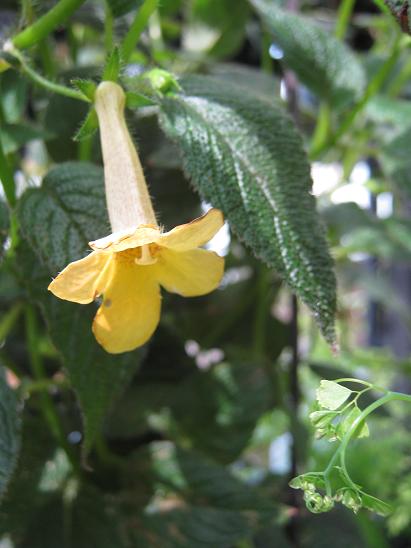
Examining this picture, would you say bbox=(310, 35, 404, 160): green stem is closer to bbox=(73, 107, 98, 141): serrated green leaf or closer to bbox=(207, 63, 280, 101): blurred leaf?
bbox=(207, 63, 280, 101): blurred leaf

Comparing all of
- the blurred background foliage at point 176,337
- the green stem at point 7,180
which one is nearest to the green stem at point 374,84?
the blurred background foliage at point 176,337

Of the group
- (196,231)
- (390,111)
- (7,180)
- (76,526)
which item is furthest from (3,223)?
(390,111)

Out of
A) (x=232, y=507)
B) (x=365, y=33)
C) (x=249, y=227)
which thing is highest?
(x=249, y=227)

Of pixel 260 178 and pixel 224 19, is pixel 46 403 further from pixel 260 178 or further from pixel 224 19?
pixel 224 19

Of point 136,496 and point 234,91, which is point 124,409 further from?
point 234,91

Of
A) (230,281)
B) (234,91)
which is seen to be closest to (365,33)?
(230,281)

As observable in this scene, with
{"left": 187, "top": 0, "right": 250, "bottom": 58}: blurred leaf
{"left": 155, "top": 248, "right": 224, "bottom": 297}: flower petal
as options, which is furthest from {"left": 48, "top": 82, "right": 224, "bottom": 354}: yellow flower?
{"left": 187, "top": 0, "right": 250, "bottom": 58}: blurred leaf

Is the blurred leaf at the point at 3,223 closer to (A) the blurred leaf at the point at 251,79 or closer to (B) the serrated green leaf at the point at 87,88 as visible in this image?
(B) the serrated green leaf at the point at 87,88

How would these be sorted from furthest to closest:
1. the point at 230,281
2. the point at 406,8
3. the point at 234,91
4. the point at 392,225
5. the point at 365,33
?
the point at 365,33, the point at 230,281, the point at 392,225, the point at 234,91, the point at 406,8
